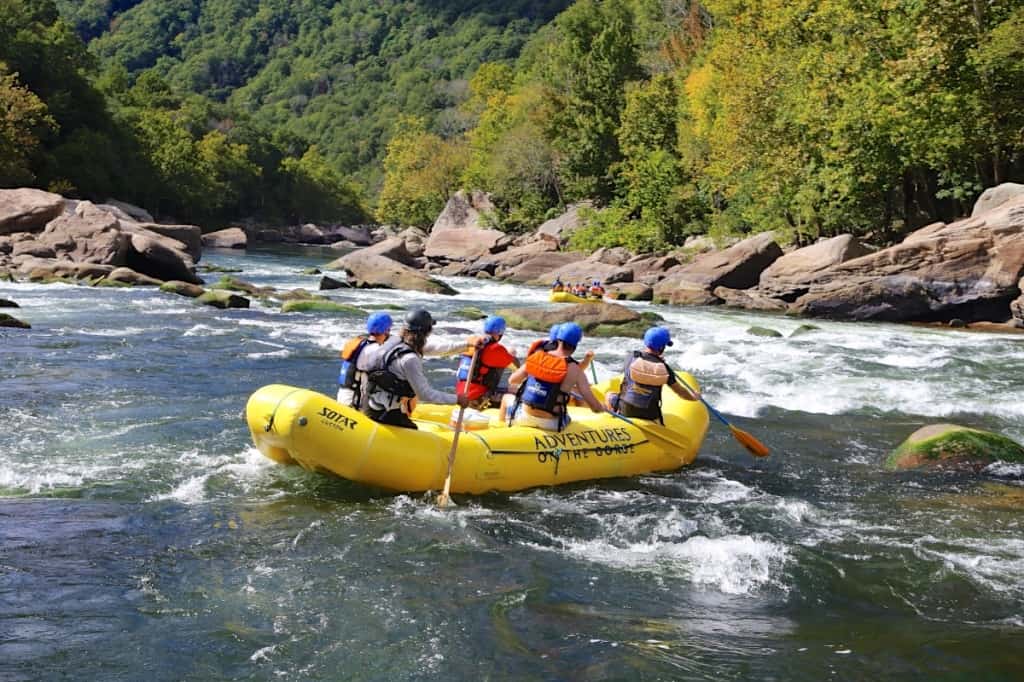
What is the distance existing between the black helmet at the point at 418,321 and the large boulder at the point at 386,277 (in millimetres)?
18322

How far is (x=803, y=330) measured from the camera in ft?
56.5

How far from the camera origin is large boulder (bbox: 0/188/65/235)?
26062 mm

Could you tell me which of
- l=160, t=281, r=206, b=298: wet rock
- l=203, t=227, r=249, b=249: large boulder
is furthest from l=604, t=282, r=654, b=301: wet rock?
l=203, t=227, r=249, b=249: large boulder

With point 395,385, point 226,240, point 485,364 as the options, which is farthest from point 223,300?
point 226,240

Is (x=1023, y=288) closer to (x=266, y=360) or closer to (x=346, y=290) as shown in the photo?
(x=266, y=360)

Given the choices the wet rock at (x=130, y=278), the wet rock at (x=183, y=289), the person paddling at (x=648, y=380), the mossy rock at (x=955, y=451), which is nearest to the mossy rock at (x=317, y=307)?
the wet rock at (x=183, y=289)

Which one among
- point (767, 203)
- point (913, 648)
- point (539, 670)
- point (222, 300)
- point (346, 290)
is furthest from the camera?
point (767, 203)

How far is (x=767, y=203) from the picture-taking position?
2811 cm

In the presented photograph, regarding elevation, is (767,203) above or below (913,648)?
above

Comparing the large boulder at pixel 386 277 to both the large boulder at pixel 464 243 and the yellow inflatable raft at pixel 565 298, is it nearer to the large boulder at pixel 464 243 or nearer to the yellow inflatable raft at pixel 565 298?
A: the yellow inflatable raft at pixel 565 298

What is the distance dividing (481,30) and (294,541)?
138 m

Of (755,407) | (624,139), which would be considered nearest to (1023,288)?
(755,407)

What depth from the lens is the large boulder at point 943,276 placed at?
60.7 ft

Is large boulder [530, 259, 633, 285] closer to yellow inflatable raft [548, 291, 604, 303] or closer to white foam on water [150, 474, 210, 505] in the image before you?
yellow inflatable raft [548, 291, 604, 303]
